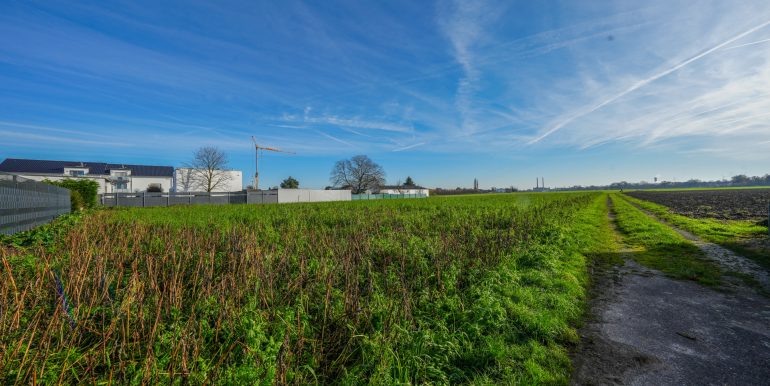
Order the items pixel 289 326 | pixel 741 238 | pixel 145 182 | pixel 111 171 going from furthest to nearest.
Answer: pixel 145 182, pixel 111 171, pixel 741 238, pixel 289 326

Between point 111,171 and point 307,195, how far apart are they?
4306cm

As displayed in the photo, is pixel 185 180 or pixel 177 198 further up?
pixel 185 180

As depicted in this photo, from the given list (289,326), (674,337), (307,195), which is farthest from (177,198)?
(674,337)

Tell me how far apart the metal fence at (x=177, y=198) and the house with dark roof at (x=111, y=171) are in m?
21.9

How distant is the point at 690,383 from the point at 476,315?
7.14 feet

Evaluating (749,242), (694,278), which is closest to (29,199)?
(694,278)

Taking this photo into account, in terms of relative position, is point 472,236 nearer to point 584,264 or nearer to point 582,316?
point 584,264

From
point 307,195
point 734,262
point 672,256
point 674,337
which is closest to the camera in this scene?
point 674,337

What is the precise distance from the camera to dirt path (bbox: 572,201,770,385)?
3426 millimetres

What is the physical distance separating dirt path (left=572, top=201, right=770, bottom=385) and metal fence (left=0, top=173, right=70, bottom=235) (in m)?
15.8

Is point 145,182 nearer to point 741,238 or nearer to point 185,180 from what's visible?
point 185,180

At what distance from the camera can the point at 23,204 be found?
39.5 ft

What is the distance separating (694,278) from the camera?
6918 millimetres

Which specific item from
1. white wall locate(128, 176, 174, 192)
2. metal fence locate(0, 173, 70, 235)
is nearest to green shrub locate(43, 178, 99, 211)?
metal fence locate(0, 173, 70, 235)
